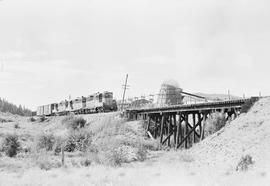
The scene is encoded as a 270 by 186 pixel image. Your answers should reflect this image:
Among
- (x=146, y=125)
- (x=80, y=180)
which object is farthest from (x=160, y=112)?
(x=80, y=180)

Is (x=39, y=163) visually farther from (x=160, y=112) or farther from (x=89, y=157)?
(x=160, y=112)

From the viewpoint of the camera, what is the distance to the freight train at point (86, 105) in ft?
177

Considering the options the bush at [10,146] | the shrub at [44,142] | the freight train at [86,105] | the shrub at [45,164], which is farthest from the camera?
the freight train at [86,105]

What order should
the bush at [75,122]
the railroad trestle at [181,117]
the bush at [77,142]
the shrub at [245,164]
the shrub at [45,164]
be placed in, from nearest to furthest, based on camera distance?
the shrub at [245,164] → the shrub at [45,164] → the railroad trestle at [181,117] → the bush at [77,142] → the bush at [75,122]

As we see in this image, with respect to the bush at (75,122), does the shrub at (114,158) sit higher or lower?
lower

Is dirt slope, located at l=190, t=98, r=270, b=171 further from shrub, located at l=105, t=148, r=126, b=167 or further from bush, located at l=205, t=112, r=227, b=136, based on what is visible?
shrub, located at l=105, t=148, r=126, b=167

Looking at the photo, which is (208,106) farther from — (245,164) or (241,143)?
(245,164)

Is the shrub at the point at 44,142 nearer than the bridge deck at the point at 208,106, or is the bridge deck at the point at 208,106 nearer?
the bridge deck at the point at 208,106

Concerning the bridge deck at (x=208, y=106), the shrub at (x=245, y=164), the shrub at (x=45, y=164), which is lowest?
the shrub at (x=45, y=164)

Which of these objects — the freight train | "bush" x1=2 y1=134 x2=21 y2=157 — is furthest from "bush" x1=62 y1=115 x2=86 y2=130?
"bush" x1=2 y1=134 x2=21 y2=157

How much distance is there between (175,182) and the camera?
14.4m

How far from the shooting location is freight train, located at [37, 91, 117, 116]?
177ft

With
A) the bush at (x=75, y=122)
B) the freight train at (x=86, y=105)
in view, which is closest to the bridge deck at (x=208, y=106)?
the bush at (x=75, y=122)

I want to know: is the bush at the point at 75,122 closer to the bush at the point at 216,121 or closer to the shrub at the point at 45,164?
the bush at the point at 216,121
